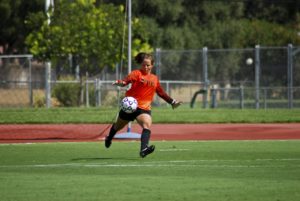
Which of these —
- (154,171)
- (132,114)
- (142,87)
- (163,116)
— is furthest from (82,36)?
(154,171)

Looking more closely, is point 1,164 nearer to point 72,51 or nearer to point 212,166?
point 212,166

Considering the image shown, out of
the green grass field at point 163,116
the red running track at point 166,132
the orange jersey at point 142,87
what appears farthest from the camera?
the green grass field at point 163,116

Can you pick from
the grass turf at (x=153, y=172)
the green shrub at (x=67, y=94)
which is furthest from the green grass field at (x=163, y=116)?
the grass turf at (x=153, y=172)

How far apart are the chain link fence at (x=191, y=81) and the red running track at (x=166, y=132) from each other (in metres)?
8.81

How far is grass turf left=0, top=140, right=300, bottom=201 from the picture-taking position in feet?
37.6

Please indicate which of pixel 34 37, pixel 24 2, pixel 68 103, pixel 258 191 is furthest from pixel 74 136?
pixel 24 2

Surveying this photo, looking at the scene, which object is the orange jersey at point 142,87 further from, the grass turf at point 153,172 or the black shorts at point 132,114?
the grass turf at point 153,172

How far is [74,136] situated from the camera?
2444cm

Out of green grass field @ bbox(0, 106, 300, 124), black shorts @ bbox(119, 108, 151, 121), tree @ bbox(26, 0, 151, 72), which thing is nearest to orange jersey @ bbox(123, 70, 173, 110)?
black shorts @ bbox(119, 108, 151, 121)

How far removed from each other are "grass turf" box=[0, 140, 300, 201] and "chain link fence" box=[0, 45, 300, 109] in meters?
17.5

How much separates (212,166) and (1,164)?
3.65 metres

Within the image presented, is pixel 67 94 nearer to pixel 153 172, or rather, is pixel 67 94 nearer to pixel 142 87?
pixel 142 87

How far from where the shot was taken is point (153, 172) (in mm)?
14297

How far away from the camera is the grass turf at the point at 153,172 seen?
451 inches
